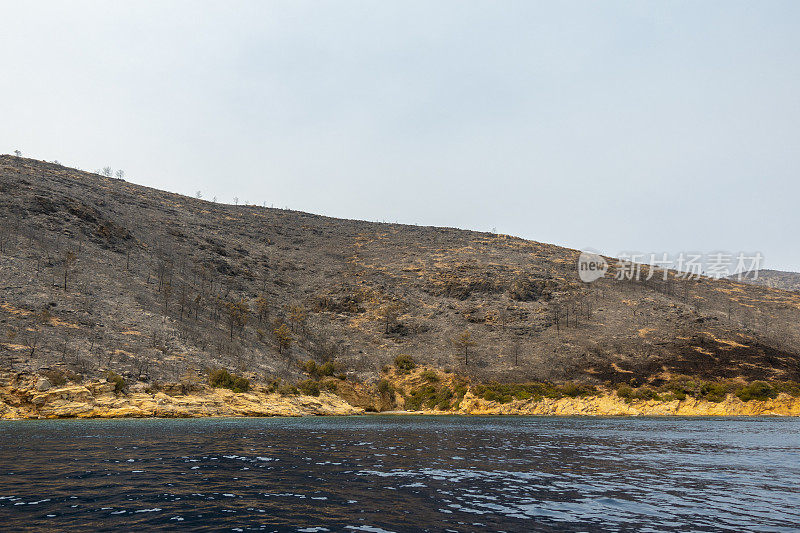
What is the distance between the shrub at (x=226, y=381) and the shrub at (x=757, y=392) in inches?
3059

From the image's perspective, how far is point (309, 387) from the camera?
81.1 m

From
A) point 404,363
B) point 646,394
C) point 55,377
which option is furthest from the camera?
point 404,363

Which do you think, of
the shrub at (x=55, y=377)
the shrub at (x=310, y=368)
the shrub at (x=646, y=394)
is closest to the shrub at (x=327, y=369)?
the shrub at (x=310, y=368)

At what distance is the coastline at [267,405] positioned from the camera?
52.9 metres

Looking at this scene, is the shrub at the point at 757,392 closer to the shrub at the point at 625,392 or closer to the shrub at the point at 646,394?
the shrub at the point at 646,394

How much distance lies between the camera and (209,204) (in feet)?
544

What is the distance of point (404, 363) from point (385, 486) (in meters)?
83.8

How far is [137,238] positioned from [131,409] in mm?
63068

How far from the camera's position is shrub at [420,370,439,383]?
9581cm

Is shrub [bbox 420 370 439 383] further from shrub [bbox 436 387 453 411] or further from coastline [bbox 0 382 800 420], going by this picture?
coastline [bbox 0 382 800 420]

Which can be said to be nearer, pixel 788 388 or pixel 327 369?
pixel 788 388

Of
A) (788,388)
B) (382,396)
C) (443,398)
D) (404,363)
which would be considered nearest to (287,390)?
(382,396)

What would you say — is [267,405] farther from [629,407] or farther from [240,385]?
[629,407]

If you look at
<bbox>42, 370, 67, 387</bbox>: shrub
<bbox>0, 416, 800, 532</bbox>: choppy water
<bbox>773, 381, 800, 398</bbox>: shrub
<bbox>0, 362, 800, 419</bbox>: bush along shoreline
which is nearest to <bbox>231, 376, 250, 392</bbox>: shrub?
<bbox>0, 362, 800, 419</bbox>: bush along shoreline
